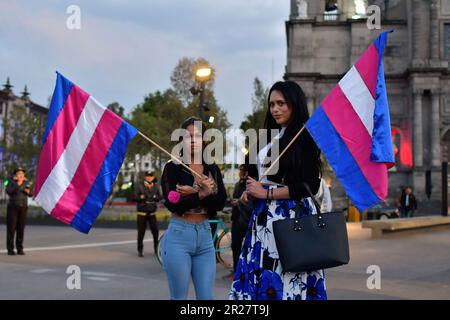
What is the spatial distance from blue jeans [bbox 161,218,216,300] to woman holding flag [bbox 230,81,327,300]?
2.11 feet

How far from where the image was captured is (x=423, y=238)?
16172 millimetres

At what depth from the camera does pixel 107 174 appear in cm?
451

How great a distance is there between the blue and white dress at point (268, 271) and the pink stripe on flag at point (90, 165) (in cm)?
172

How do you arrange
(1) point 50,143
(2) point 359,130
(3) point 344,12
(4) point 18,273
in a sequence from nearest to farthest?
1. (2) point 359,130
2. (1) point 50,143
3. (4) point 18,273
4. (3) point 344,12

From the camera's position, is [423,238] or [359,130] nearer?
[359,130]

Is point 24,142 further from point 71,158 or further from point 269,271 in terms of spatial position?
point 269,271

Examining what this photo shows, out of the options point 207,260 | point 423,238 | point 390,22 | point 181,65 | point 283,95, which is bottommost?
point 423,238

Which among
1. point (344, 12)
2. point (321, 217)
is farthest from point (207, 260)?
point (344, 12)

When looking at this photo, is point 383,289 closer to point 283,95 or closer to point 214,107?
point 283,95

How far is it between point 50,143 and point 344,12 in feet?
152

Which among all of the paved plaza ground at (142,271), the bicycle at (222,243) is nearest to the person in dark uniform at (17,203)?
the paved plaza ground at (142,271)

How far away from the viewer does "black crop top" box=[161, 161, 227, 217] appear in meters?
3.99

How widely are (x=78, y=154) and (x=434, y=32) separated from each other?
134 ft

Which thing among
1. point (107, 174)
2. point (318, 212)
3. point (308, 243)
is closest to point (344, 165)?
point (318, 212)
